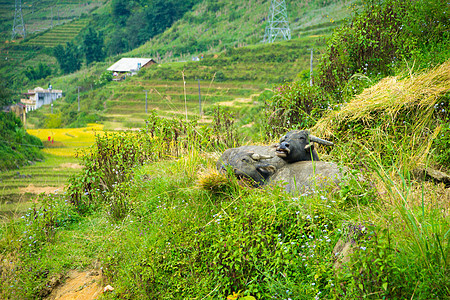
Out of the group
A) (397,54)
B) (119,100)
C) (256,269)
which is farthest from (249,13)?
(256,269)

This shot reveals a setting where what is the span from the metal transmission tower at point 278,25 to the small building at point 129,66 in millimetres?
16022

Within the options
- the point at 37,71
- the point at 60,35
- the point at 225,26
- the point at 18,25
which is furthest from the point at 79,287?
the point at 18,25

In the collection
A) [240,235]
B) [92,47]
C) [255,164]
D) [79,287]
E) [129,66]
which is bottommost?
[129,66]

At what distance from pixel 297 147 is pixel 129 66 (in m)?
49.6

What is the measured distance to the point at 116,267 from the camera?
3654 millimetres

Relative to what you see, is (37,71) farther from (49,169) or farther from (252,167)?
(252,167)

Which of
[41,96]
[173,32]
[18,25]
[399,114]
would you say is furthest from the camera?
[18,25]

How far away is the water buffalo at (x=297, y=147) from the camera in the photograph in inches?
150

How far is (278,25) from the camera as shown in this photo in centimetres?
4600

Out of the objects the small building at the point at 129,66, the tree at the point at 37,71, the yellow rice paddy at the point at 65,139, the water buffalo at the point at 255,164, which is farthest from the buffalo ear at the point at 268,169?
the tree at the point at 37,71

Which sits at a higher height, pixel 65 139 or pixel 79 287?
pixel 79 287

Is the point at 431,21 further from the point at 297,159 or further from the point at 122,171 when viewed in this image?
the point at 122,171

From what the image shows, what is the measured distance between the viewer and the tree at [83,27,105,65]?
198 ft

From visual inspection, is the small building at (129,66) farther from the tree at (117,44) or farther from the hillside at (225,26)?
the tree at (117,44)
